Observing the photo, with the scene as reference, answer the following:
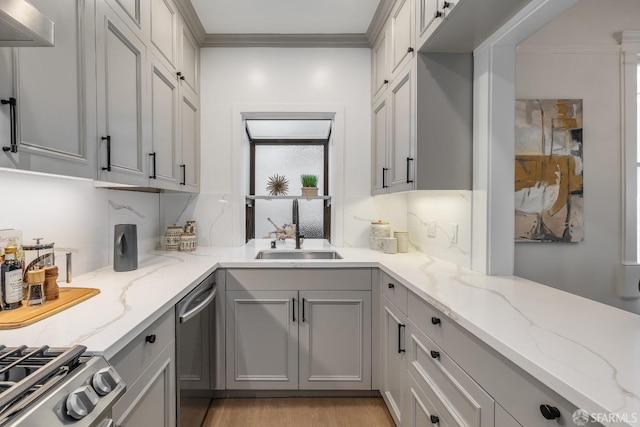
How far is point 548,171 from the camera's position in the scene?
213 centimetres

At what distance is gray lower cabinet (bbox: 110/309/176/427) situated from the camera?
0.98 meters

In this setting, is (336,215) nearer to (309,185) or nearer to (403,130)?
(309,185)

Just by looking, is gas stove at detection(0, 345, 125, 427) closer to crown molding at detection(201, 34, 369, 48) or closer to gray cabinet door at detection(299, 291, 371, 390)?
gray cabinet door at detection(299, 291, 371, 390)

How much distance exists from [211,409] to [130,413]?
4.03ft

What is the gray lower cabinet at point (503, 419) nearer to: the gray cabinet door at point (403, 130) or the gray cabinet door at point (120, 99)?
the gray cabinet door at point (403, 130)

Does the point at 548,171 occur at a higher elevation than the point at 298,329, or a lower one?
higher

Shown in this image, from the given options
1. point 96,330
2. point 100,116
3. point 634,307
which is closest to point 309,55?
point 100,116

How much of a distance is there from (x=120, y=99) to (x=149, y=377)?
1161 mm

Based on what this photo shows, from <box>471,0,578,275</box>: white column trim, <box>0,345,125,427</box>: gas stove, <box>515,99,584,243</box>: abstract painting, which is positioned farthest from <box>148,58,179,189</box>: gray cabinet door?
<box>515,99,584,243</box>: abstract painting

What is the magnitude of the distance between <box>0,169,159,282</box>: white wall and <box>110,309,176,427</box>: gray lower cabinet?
2.14 ft

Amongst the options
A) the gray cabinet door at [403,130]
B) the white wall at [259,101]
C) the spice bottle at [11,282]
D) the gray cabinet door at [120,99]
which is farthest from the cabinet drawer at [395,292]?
the spice bottle at [11,282]

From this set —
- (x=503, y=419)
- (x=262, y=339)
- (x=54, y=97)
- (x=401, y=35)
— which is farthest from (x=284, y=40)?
(x=503, y=419)

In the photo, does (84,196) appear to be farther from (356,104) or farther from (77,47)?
(356,104)

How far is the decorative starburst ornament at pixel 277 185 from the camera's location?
10.4ft
